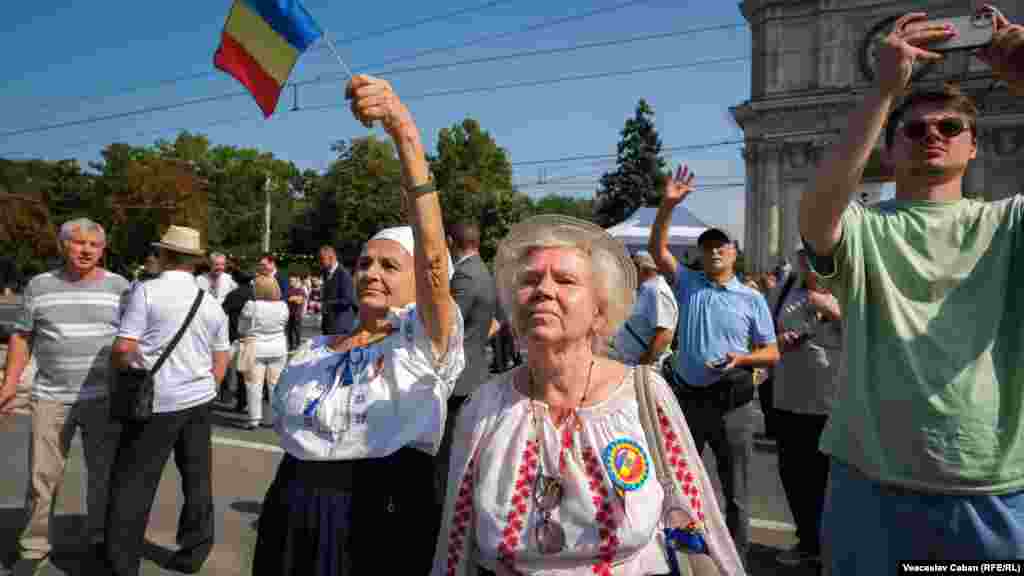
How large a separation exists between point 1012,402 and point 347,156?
46672 millimetres

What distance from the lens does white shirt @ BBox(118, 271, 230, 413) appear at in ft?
13.7

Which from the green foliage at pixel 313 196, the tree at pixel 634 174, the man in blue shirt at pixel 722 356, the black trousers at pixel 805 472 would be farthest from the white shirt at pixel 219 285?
the tree at pixel 634 174

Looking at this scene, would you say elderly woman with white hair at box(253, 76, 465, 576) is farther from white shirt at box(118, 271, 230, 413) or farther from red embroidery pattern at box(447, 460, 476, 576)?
white shirt at box(118, 271, 230, 413)

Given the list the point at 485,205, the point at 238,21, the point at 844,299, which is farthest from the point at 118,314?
the point at 485,205

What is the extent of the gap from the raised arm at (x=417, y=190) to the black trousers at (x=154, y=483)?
2533mm

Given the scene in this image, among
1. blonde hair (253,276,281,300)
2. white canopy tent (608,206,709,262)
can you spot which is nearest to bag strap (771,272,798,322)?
blonde hair (253,276,281,300)

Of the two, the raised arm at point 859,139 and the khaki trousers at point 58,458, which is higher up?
the raised arm at point 859,139

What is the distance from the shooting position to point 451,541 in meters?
2.18

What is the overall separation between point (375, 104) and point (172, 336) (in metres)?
2.75

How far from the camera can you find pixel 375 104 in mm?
2270

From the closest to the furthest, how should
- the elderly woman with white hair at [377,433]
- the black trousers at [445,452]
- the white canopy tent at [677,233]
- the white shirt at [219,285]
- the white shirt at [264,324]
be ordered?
the elderly woman with white hair at [377,433]
the black trousers at [445,452]
the white shirt at [264,324]
the white shirt at [219,285]
the white canopy tent at [677,233]

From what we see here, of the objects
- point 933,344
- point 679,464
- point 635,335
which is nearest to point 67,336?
point 679,464

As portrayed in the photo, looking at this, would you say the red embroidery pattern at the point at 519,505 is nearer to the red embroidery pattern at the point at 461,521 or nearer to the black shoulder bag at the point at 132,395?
the red embroidery pattern at the point at 461,521

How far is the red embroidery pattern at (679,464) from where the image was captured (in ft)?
6.83
